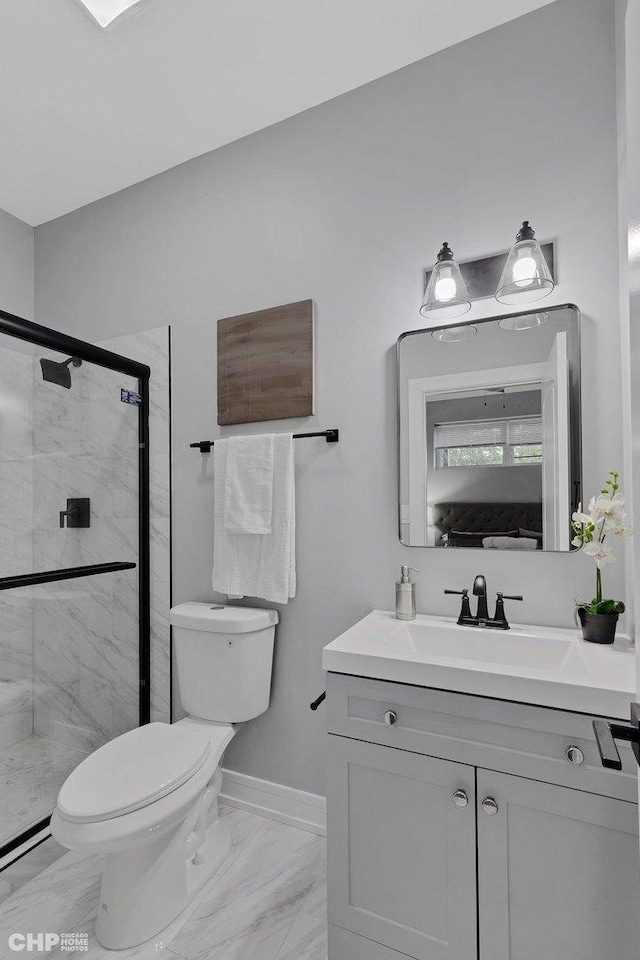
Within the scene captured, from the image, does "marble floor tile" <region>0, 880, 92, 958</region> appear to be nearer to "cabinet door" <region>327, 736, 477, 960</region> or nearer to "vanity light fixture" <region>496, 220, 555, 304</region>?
"cabinet door" <region>327, 736, 477, 960</region>

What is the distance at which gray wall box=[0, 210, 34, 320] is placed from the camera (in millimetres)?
2400

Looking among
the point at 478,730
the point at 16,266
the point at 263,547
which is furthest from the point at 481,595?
the point at 16,266

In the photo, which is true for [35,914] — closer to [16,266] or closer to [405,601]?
[405,601]

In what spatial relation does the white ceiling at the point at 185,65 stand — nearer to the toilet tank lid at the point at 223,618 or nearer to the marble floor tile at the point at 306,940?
the toilet tank lid at the point at 223,618

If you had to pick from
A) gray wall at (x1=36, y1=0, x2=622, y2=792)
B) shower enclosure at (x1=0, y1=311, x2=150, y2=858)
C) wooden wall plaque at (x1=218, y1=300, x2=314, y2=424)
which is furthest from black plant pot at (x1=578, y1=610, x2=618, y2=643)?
shower enclosure at (x1=0, y1=311, x2=150, y2=858)

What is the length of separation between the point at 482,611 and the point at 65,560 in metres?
1.50

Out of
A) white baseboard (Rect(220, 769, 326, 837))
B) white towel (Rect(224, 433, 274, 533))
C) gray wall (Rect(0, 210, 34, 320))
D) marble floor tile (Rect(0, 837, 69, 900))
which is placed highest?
gray wall (Rect(0, 210, 34, 320))

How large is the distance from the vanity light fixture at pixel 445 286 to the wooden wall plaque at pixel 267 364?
45 centimetres

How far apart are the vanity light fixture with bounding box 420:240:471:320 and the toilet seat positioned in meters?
1.52

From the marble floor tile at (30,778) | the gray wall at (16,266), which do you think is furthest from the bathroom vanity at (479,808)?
the gray wall at (16,266)

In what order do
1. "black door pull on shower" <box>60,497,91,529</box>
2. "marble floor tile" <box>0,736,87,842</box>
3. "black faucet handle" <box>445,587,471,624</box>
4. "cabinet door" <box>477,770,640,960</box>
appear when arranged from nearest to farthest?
1. "cabinet door" <box>477,770,640,960</box>
2. "black faucet handle" <box>445,587,471,624</box>
3. "marble floor tile" <box>0,736,87,842</box>
4. "black door pull on shower" <box>60,497,91,529</box>

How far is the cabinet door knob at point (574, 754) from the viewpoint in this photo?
3.21ft

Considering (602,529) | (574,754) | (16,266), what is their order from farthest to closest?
(16,266), (602,529), (574,754)

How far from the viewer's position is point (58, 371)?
1.83 meters
